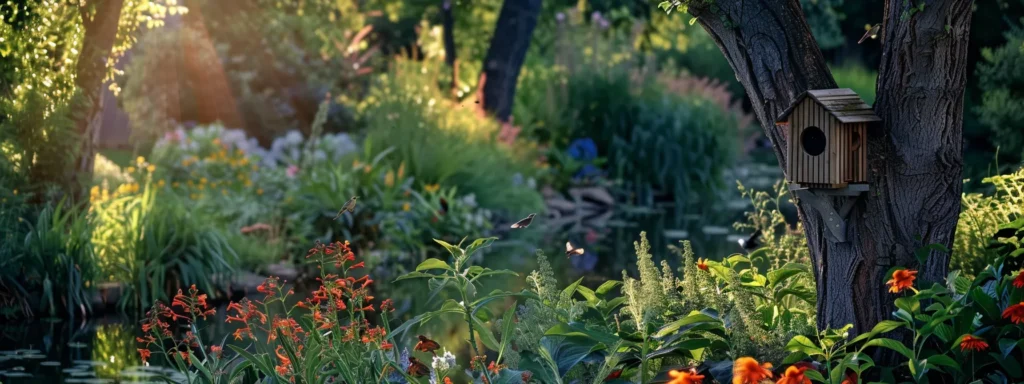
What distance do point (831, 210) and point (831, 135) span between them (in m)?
0.30

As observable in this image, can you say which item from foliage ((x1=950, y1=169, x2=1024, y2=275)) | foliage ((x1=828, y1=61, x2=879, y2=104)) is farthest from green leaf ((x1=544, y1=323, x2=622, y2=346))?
foliage ((x1=828, y1=61, x2=879, y2=104))

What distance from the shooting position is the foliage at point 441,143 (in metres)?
12.6

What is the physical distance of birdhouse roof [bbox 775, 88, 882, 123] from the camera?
4.48 metres

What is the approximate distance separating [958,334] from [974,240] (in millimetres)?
2278

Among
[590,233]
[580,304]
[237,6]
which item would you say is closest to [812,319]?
[580,304]

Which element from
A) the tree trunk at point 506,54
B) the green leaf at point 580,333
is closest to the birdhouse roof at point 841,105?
the green leaf at point 580,333

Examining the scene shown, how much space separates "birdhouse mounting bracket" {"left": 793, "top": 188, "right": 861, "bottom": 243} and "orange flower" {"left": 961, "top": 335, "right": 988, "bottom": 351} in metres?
0.69

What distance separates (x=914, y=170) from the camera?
4.54 meters

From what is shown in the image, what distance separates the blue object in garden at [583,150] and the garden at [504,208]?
1.2 inches

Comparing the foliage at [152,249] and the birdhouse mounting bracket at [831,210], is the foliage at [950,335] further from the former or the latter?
the foliage at [152,249]

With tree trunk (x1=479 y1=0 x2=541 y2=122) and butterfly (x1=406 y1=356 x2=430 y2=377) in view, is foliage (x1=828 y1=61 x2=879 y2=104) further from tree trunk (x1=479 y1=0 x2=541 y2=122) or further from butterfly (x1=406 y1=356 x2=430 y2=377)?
butterfly (x1=406 y1=356 x2=430 y2=377)

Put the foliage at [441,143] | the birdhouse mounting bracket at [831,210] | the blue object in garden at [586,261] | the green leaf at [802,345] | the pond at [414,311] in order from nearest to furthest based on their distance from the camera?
the green leaf at [802,345] < the birdhouse mounting bracket at [831,210] < the pond at [414,311] < the blue object in garden at [586,261] < the foliage at [441,143]

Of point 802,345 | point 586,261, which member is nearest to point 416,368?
point 802,345

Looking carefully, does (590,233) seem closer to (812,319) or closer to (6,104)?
(6,104)
